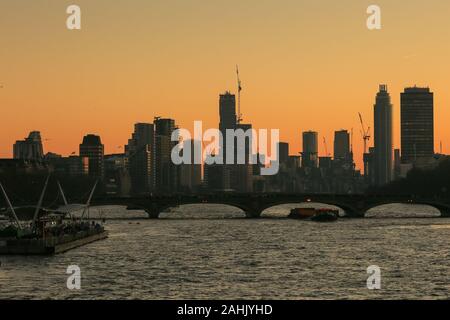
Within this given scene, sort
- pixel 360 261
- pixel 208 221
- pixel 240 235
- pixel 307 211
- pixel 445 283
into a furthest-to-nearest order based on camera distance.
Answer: pixel 307 211, pixel 208 221, pixel 240 235, pixel 360 261, pixel 445 283

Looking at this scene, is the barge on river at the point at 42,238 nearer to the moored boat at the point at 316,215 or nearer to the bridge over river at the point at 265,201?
the moored boat at the point at 316,215

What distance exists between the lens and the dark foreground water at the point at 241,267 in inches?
1903

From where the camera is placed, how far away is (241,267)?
2530 inches

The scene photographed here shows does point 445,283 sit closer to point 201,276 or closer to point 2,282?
point 201,276

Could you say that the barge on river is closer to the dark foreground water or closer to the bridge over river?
the dark foreground water

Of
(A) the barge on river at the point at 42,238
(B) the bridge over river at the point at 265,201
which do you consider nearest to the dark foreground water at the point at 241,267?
(A) the barge on river at the point at 42,238

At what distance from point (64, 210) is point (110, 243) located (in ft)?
62.7

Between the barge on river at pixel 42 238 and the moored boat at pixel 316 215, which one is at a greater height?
the barge on river at pixel 42 238

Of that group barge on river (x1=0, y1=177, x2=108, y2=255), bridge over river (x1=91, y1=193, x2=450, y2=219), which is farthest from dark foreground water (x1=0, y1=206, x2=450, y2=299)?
bridge over river (x1=91, y1=193, x2=450, y2=219)

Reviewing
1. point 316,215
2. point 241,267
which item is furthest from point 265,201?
point 241,267

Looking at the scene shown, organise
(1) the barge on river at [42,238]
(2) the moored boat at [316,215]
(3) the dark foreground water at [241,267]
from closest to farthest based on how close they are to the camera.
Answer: (3) the dark foreground water at [241,267]
(1) the barge on river at [42,238]
(2) the moored boat at [316,215]

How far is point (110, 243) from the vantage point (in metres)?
95.5
